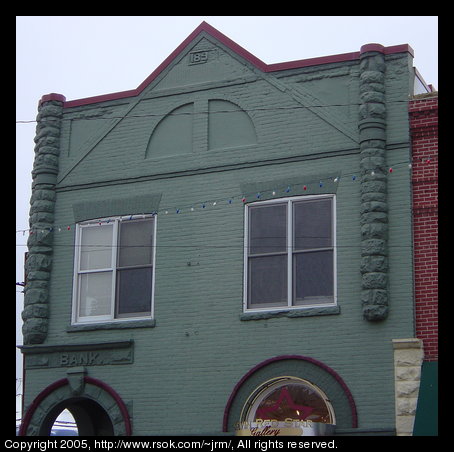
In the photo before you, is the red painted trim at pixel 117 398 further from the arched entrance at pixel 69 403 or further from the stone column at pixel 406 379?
the stone column at pixel 406 379

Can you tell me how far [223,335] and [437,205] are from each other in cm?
410

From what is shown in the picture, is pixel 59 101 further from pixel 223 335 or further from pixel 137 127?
pixel 223 335

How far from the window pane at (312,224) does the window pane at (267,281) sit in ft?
1.46

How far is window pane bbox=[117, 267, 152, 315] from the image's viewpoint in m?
16.8

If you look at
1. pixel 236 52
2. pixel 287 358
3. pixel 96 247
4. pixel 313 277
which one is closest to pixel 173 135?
pixel 236 52

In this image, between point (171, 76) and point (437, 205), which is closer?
point (437, 205)

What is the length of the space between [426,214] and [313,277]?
210 centimetres

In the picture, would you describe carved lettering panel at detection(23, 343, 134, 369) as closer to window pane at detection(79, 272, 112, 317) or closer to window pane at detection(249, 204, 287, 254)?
window pane at detection(79, 272, 112, 317)

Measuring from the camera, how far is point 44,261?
1747 centimetres

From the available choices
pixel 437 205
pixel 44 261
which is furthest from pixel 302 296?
pixel 44 261

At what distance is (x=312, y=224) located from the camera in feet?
52.0

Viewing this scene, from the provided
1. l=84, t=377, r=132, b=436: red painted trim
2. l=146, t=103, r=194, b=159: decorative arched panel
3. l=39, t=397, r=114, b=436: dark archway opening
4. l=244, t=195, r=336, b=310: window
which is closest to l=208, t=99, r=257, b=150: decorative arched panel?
l=146, t=103, r=194, b=159: decorative arched panel

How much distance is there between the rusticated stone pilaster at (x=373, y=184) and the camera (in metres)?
14.8

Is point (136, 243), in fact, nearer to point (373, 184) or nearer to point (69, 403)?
point (69, 403)
